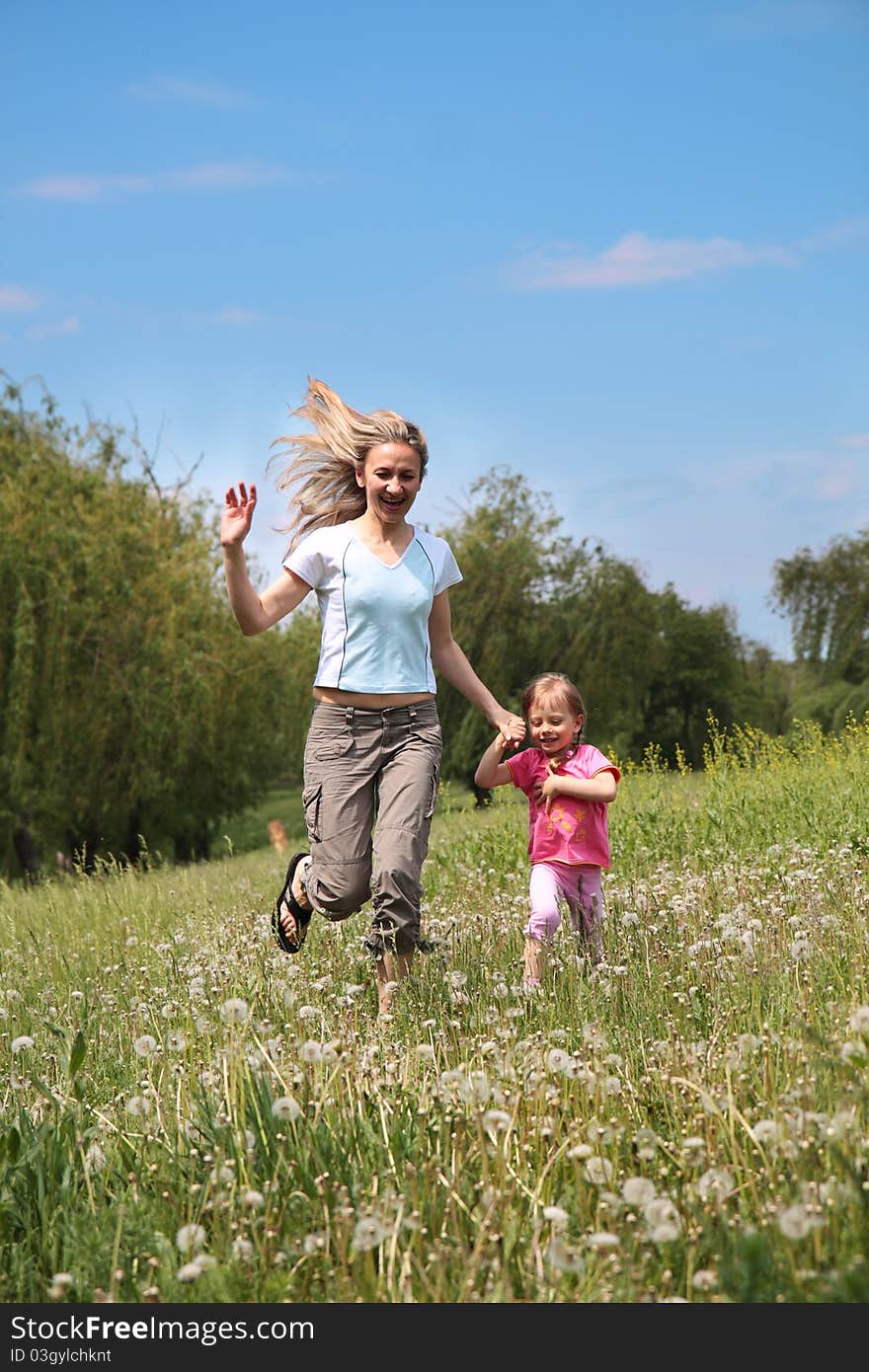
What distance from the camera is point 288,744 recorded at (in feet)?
111

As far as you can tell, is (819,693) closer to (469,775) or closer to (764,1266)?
(469,775)

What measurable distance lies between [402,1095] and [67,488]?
2097 cm

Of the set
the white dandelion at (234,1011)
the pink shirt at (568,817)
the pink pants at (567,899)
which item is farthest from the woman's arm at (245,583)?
the white dandelion at (234,1011)

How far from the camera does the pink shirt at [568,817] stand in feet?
19.1

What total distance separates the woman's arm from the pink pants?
5.69ft

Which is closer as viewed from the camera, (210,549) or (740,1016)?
(740,1016)

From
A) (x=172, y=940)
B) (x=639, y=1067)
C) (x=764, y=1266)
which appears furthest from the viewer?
(x=172, y=940)

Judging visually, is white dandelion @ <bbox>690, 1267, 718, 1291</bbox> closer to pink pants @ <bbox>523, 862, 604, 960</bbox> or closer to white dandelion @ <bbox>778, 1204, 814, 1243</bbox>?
white dandelion @ <bbox>778, 1204, 814, 1243</bbox>

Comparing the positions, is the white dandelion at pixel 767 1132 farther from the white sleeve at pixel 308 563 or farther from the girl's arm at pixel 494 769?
the white sleeve at pixel 308 563

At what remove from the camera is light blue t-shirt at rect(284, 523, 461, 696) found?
5.54 meters

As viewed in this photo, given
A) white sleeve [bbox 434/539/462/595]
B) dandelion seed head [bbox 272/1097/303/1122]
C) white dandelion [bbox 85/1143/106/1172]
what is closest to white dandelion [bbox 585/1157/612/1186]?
dandelion seed head [bbox 272/1097/303/1122]

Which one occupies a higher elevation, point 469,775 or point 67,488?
point 67,488

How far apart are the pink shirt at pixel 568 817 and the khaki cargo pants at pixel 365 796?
1.68 feet

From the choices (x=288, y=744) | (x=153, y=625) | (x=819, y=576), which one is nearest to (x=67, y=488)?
(x=153, y=625)
